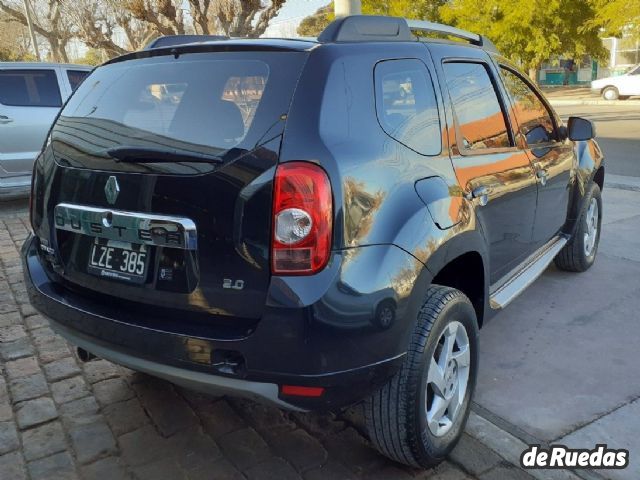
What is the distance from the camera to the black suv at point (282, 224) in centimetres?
193

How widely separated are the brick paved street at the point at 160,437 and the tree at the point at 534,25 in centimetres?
2644

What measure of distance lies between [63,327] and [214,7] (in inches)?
744

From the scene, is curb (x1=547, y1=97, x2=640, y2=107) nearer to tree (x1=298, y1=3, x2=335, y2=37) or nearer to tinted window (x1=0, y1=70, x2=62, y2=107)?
tinted window (x1=0, y1=70, x2=62, y2=107)

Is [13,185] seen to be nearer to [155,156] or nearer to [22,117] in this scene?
[22,117]

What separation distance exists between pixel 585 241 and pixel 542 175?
4.66 ft

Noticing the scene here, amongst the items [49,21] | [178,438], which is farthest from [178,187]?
[49,21]

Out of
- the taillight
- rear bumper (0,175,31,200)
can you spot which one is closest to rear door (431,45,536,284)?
the taillight

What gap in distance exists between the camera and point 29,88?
7711 millimetres

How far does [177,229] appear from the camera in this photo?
2.05 meters

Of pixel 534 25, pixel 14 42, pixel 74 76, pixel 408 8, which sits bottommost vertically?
pixel 74 76

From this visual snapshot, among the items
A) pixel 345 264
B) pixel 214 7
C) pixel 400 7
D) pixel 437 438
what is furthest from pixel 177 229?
pixel 400 7

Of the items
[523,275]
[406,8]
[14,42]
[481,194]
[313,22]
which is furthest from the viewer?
[313,22]

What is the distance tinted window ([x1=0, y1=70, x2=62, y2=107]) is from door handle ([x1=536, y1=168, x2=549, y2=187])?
22.0 ft

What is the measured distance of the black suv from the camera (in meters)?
1.93
